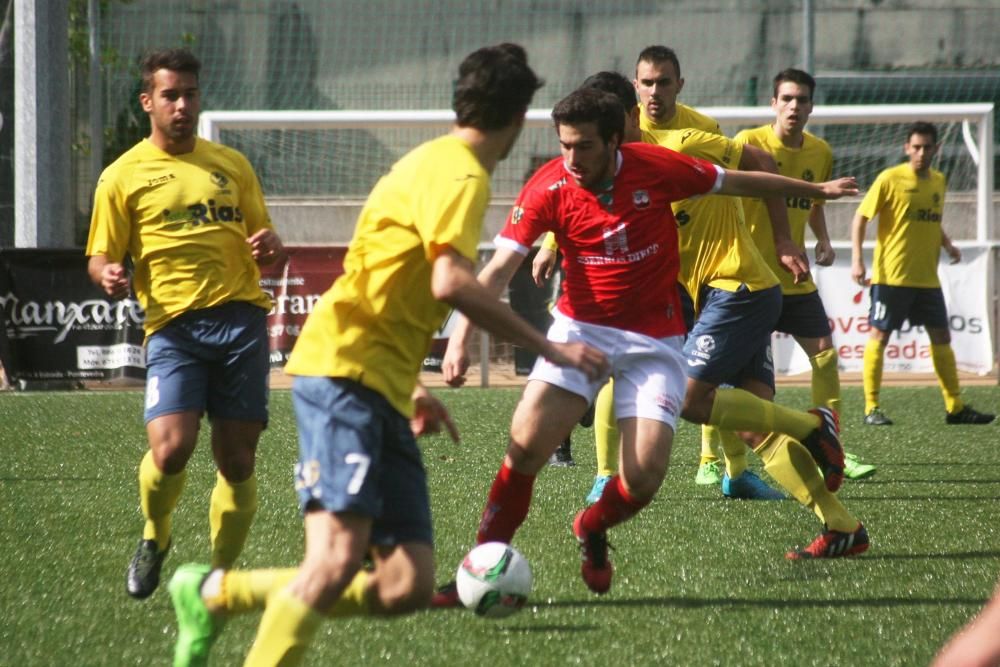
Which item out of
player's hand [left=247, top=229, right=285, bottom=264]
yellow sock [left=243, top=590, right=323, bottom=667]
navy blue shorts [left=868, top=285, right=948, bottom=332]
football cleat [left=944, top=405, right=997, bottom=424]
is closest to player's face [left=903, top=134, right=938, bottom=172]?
navy blue shorts [left=868, top=285, right=948, bottom=332]

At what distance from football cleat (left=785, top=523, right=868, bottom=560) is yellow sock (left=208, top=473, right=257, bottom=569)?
217 cm

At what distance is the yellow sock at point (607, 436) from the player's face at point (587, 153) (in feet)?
7.21

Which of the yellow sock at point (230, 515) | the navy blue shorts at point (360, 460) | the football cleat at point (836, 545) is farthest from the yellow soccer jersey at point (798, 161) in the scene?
the navy blue shorts at point (360, 460)

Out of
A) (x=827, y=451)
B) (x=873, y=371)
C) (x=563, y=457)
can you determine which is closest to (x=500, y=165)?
(x=873, y=371)

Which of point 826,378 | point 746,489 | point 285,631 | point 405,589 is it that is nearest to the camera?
point 285,631

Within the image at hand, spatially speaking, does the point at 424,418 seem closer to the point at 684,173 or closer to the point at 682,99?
the point at 684,173

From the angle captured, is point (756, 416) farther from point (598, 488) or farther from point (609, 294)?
point (598, 488)

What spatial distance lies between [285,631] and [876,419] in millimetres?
7853

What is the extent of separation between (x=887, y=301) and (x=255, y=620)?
737 centimetres

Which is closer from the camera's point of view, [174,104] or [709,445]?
[174,104]

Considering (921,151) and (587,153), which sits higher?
(587,153)

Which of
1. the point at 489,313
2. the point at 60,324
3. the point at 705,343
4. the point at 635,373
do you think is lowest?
the point at 60,324

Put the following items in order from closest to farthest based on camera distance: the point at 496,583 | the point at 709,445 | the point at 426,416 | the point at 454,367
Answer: the point at 426,416 → the point at 496,583 → the point at 454,367 → the point at 709,445

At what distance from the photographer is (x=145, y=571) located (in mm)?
4895
